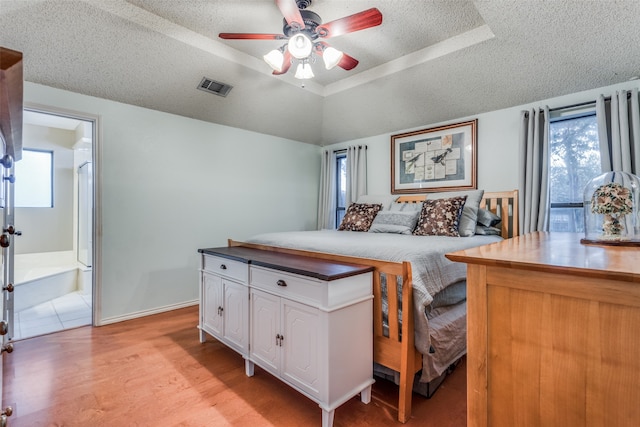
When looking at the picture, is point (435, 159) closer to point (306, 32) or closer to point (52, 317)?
point (306, 32)

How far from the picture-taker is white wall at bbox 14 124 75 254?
4.68 m

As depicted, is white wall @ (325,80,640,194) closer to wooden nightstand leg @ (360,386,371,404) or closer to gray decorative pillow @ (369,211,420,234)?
gray decorative pillow @ (369,211,420,234)

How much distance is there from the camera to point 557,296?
2.71 feet

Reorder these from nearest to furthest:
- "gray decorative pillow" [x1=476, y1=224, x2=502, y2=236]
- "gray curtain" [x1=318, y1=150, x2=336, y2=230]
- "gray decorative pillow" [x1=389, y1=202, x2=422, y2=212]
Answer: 1. "gray decorative pillow" [x1=476, y1=224, x2=502, y2=236]
2. "gray decorative pillow" [x1=389, y1=202, x2=422, y2=212]
3. "gray curtain" [x1=318, y1=150, x2=336, y2=230]

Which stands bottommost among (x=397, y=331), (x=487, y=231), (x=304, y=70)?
(x=397, y=331)

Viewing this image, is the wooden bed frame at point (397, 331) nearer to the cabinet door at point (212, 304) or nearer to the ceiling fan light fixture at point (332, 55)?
the cabinet door at point (212, 304)

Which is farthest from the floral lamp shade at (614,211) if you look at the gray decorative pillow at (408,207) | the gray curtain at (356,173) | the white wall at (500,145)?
the gray curtain at (356,173)

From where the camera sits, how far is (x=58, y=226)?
499 centimetres

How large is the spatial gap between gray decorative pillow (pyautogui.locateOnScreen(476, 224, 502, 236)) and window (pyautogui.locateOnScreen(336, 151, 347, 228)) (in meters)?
2.19

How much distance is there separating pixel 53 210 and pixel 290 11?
5.23 metres

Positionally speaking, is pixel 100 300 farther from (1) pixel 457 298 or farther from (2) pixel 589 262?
(2) pixel 589 262

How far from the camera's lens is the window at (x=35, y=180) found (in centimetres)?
468


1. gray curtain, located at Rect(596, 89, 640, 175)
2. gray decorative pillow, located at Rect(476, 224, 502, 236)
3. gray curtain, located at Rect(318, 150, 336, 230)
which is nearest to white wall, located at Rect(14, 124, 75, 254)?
gray curtain, located at Rect(318, 150, 336, 230)

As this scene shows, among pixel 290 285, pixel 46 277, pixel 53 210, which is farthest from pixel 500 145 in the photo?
pixel 53 210
